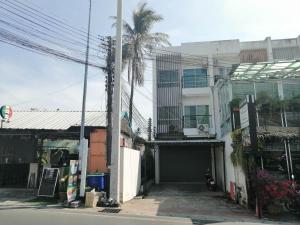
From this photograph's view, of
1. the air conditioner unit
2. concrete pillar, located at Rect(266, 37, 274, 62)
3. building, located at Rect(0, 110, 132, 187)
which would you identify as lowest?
building, located at Rect(0, 110, 132, 187)

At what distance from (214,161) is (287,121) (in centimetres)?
739

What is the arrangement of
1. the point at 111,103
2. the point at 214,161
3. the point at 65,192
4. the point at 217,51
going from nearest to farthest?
the point at 65,192
the point at 111,103
the point at 214,161
the point at 217,51

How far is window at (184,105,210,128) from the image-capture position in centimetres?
2159

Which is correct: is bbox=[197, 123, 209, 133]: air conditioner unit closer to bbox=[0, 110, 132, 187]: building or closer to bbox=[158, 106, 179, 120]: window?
bbox=[158, 106, 179, 120]: window

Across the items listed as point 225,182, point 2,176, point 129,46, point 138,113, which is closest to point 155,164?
point 138,113

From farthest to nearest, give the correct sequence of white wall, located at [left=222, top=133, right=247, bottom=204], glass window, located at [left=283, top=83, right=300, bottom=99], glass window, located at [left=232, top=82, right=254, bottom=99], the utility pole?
glass window, located at [left=232, top=82, right=254, bottom=99]
glass window, located at [left=283, top=83, right=300, bottom=99]
the utility pole
white wall, located at [left=222, top=133, right=247, bottom=204]

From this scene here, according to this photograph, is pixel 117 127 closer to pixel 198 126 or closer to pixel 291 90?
pixel 291 90

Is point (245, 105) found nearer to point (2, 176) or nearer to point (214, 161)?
point (214, 161)

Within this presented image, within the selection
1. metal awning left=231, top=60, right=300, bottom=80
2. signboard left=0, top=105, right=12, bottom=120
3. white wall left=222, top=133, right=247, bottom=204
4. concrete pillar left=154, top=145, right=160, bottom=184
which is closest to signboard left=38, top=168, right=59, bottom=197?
signboard left=0, top=105, right=12, bottom=120

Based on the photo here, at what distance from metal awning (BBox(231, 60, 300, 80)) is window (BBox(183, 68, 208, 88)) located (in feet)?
27.8

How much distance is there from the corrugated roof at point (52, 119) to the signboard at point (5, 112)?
1.44 feet

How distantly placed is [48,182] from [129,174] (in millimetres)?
3494

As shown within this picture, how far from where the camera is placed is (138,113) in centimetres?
2053

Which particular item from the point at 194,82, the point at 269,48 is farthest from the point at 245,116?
the point at 269,48
